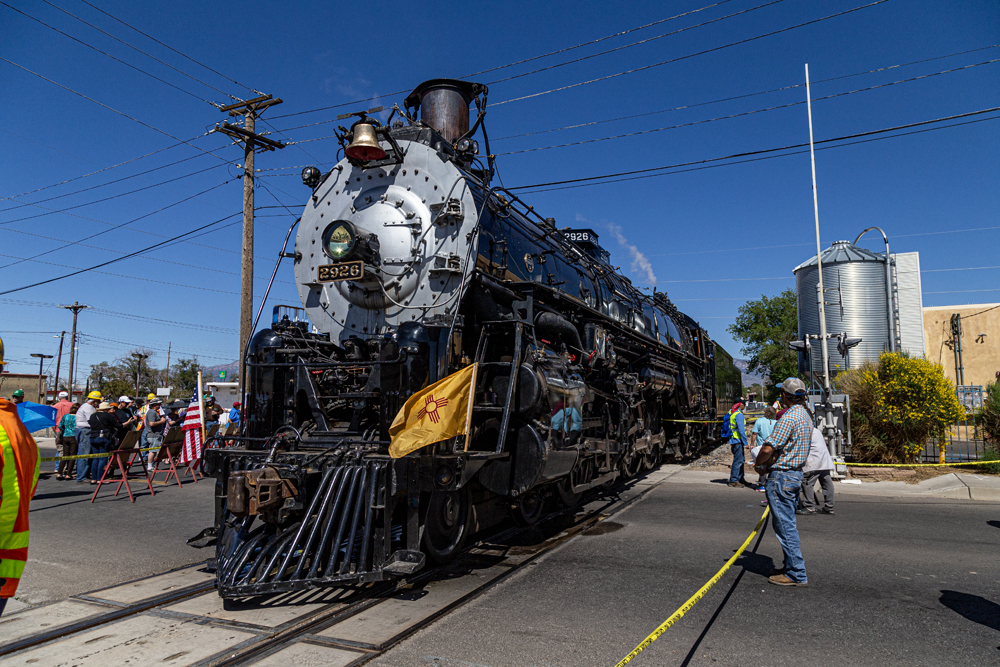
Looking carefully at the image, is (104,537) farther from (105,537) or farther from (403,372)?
(403,372)

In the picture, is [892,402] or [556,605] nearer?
[556,605]

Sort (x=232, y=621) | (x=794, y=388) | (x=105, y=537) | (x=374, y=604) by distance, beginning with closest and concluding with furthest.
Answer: (x=232, y=621) < (x=374, y=604) < (x=794, y=388) < (x=105, y=537)

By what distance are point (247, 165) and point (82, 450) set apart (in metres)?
6.60

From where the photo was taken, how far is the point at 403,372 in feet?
15.2

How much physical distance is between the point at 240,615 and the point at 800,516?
22.3ft

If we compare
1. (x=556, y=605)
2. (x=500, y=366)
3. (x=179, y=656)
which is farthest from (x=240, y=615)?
(x=500, y=366)

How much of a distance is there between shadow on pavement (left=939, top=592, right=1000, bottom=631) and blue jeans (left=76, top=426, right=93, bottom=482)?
1319 cm

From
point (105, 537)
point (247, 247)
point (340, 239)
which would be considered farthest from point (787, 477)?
point (247, 247)

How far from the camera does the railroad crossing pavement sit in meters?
4.96

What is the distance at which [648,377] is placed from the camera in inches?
374

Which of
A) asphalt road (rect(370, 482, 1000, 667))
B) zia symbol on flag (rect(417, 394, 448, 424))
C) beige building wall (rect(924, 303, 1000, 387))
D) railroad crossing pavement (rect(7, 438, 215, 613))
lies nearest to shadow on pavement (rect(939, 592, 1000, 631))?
asphalt road (rect(370, 482, 1000, 667))

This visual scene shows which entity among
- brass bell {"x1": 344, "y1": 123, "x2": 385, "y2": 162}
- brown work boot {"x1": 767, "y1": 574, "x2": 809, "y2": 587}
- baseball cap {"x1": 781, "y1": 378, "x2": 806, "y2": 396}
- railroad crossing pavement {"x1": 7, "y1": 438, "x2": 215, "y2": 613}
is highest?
brass bell {"x1": 344, "y1": 123, "x2": 385, "y2": 162}

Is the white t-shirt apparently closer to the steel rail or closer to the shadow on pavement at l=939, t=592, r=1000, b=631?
the steel rail

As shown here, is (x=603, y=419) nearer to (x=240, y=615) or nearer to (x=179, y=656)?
(x=240, y=615)
